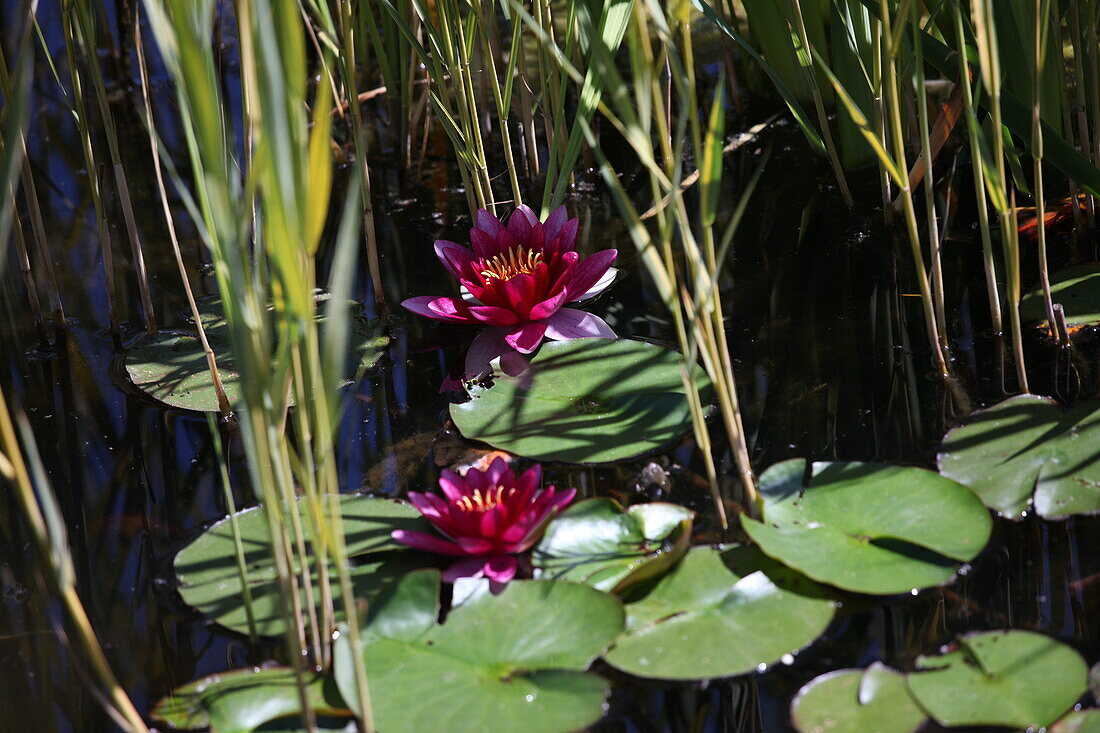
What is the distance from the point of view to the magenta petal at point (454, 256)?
1.72 meters

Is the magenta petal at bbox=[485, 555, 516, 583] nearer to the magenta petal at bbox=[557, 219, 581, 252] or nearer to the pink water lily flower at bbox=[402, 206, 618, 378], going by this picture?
the pink water lily flower at bbox=[402, 206, 618, 378]

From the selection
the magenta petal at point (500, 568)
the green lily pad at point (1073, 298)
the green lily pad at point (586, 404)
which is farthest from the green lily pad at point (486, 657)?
the green lily pad at point (1073, 298)

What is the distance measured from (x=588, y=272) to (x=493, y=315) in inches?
7.6

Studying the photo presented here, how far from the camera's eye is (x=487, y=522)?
3.83 feet

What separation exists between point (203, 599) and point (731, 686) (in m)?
0.63

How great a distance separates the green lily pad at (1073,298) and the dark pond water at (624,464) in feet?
0.24

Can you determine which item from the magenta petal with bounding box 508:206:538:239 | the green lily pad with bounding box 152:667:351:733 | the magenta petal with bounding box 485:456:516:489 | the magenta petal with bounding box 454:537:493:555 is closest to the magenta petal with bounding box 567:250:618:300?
the magenta petal with bounding box 508:206:538:239

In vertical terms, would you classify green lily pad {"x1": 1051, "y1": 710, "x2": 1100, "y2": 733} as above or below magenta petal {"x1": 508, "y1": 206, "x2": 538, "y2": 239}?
below

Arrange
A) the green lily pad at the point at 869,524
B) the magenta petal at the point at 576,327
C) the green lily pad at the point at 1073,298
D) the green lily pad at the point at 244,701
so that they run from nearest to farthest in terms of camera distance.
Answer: the green lily pad at the point at 244,701, the green lily pad at the point at 869,524, the green lily pad at the point at 1073,298, the magenta petal at the point at 576,327

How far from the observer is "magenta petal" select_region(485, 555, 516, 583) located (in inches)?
45.9

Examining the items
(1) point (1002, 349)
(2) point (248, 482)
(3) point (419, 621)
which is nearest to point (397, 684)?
(3) point (419, 621)

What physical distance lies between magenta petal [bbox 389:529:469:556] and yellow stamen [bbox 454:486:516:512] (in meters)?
0.05

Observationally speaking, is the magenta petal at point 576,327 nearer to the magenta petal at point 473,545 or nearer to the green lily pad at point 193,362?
the green lily pad at point 193,362

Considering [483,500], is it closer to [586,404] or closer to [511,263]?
[586,404]
